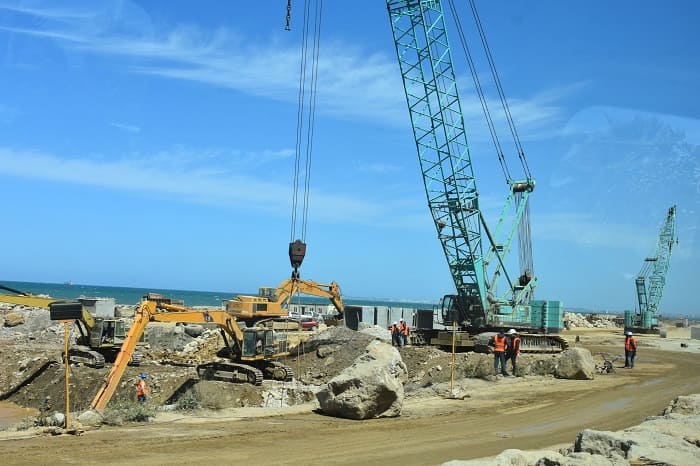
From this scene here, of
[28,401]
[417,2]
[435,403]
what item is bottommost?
[28,401]

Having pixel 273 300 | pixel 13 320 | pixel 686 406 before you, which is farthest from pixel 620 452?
pixel 13 320

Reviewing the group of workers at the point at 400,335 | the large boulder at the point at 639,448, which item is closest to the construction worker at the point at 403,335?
the group of workers at the point at 400,335

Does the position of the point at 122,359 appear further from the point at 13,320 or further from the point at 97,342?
the point at 13,320

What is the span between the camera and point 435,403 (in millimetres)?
15953

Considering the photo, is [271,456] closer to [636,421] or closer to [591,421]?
[591,421]

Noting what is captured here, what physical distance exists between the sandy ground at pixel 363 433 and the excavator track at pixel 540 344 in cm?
1080

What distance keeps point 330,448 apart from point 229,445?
1.55 metres

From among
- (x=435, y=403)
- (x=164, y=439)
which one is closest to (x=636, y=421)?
(x=435, y=403)

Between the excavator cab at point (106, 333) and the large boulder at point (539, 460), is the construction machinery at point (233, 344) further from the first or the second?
the large boulder at point (539, 460)

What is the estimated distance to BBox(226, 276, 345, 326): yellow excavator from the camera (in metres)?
22.2

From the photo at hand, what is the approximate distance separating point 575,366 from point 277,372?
945cm

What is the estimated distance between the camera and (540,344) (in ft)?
98.1

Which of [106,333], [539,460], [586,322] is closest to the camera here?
[539,460]

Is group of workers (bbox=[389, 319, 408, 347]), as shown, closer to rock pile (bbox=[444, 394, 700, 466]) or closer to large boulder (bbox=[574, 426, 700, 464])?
rock pile (bbox=[444, 394, 700, 466])
